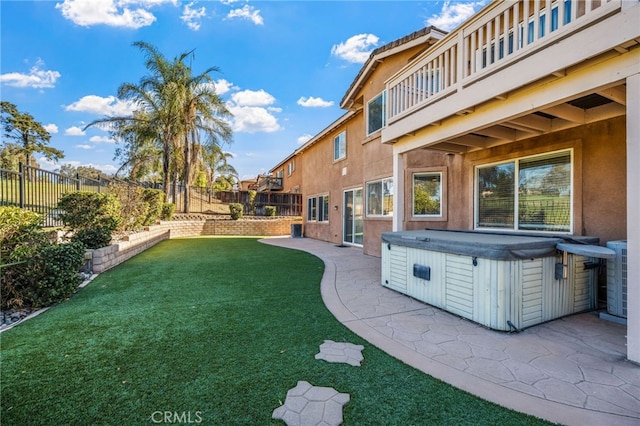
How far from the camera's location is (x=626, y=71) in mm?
2879

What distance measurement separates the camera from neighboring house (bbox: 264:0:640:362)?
9.64ft

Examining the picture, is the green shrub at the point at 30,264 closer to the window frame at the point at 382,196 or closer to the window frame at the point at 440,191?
the window frame at the point at 440,191

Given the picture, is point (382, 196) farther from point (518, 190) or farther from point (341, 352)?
point (341, 352)

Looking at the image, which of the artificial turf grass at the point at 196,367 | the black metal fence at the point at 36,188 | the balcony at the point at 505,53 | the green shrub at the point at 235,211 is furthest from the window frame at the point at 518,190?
the green shrub at the point at 235,211

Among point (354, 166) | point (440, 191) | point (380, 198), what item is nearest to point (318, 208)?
point (354, 166)

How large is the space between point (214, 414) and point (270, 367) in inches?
28.5

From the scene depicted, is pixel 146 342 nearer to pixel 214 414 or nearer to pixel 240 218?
pixel 214 414

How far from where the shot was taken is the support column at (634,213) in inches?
A: 110

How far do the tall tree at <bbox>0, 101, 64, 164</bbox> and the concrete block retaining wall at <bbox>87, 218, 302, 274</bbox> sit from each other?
23744 millimetres

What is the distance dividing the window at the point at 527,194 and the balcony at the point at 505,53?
88.7 inches

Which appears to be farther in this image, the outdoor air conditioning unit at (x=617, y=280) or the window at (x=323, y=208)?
the window at (x=323, y=208)

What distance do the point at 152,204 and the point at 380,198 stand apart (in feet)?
33.4

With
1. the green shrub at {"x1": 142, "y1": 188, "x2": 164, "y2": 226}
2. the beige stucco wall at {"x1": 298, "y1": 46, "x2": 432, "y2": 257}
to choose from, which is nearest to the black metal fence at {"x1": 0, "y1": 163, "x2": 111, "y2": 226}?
the green shrub at {"x1": 142, "y1": 188, "x2": 164, "y2": 226}

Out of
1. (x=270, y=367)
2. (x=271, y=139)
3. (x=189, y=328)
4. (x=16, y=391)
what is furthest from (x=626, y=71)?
(x=271, y=139)
